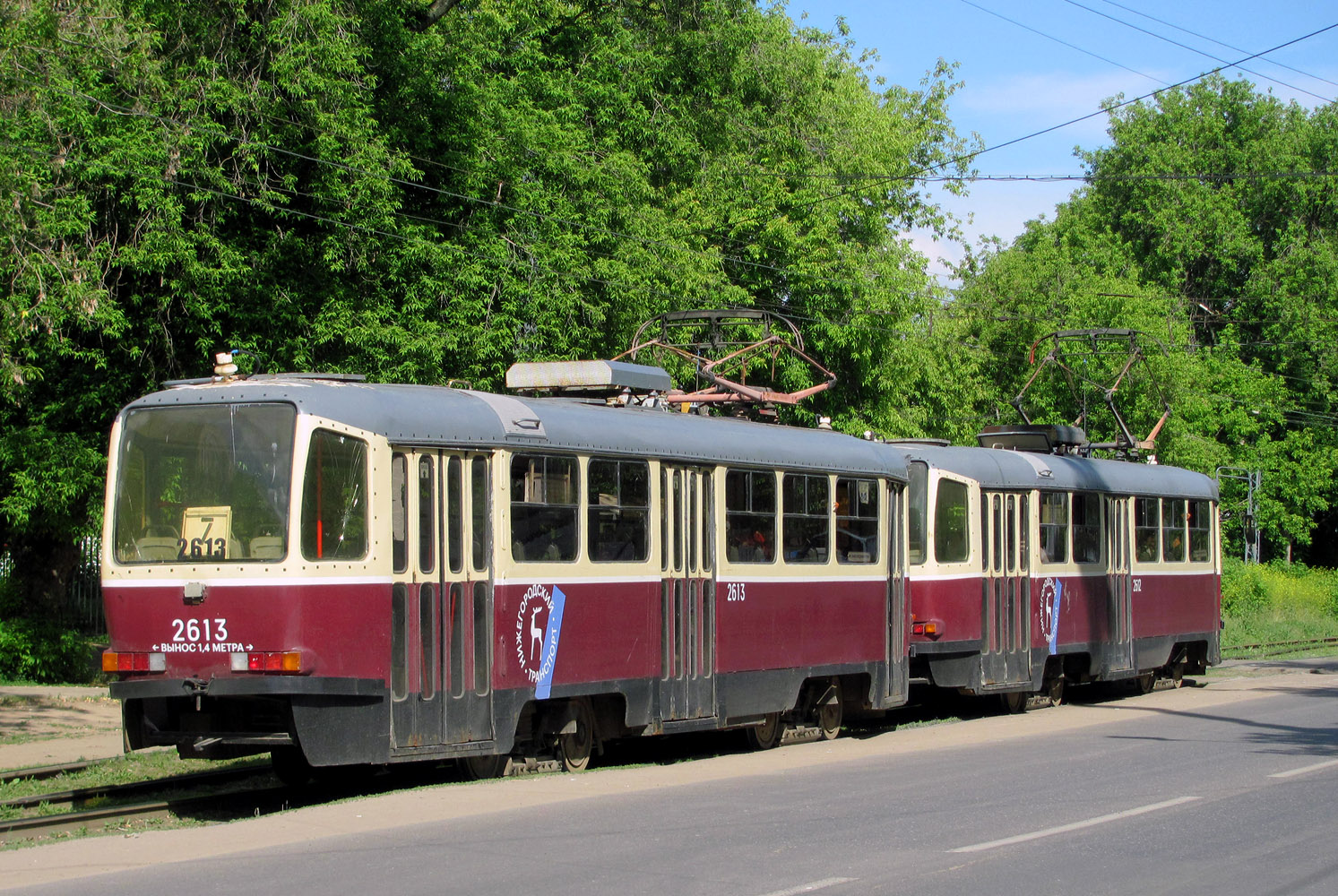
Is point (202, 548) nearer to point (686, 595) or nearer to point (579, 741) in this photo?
point (579, 741)

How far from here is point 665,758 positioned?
1489 cm

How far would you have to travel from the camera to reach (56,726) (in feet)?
58.5

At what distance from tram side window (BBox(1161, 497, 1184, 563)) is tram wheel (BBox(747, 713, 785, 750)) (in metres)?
10.3

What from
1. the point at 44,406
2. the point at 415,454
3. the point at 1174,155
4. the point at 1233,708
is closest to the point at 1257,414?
the point at 1174,155

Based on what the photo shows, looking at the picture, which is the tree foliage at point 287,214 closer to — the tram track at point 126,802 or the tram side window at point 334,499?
the tram track at point 126,802

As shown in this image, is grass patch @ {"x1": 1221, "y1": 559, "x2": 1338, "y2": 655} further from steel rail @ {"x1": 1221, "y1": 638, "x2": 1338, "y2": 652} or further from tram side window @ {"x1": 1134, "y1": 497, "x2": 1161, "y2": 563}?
tram side window @ {"x1": 1134, "y1": 497, "x2": 1161, "y2": 563}

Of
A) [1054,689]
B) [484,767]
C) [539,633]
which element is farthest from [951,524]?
[484,767]

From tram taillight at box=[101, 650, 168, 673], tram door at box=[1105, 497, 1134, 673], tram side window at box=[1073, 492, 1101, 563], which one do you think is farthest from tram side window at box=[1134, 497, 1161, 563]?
tram taillight at box=[101, 650, 168, 673]

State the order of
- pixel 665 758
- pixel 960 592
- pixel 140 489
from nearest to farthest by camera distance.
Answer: pixel 140 489 < pixel 665 758 < pixel 960 592

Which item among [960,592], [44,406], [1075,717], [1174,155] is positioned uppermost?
[1174,155]

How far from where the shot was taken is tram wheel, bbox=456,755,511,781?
12211 mm

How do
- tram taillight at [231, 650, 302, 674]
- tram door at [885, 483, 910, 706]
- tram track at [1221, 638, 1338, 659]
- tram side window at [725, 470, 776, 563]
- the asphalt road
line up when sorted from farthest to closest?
tram track at [1221, 638, 1338, 659], tram door at [885, 483, 910, 706], tram side window at [725, 470, 776, 563], tram taillight at [231, 650, 302, 674], the asphalt road

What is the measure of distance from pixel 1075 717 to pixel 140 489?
12.2 metres

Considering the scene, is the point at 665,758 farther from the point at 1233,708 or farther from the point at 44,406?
the point at 44,406
